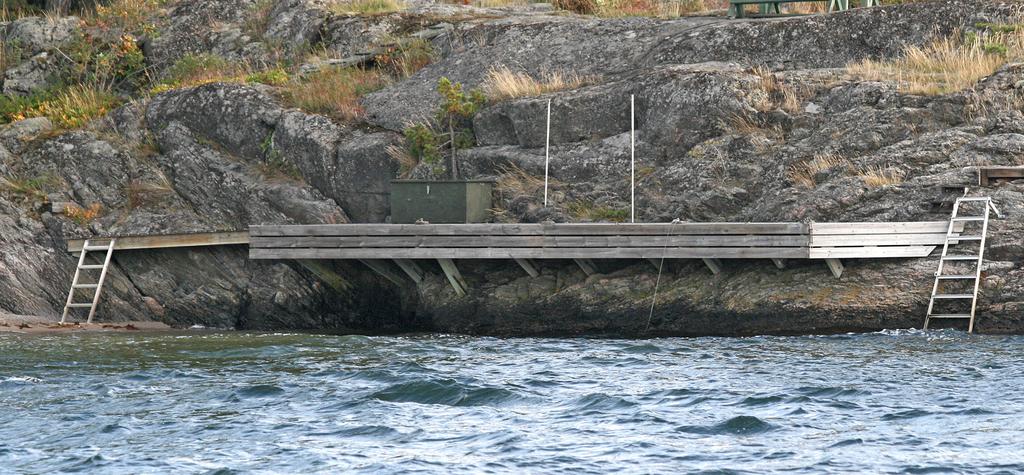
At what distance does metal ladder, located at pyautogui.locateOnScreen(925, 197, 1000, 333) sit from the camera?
1758 cm

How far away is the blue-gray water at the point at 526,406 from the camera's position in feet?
37.7

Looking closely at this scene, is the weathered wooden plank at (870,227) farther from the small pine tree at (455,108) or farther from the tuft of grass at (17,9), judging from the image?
the tuft of grass at (17,9)

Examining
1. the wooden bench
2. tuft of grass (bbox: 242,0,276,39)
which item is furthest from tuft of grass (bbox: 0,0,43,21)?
the wooden bench

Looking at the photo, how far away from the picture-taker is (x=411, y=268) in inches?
821

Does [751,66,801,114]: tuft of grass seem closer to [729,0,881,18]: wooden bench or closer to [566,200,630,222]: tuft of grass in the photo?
[729,0,881,18]: wooden bench

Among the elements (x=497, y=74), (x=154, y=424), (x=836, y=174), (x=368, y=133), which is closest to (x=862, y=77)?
(x=836, y=174)

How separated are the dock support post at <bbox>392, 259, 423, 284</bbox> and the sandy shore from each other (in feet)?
13.1

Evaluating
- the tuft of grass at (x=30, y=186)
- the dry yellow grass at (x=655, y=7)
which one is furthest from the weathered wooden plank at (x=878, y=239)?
the tuft of grass at (x=30, y=186)

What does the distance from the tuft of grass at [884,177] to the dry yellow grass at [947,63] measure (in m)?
1.62

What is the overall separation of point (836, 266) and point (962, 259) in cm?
165

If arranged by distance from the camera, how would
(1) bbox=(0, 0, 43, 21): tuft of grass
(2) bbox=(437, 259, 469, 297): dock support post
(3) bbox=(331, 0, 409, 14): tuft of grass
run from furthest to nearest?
(1) bbox=(0, 0, 43, 21): tuft of grass
(3) bbox=(331, 0, 409, 14): tuft of grass
(2) bbox=(437, 259, 469, 297): dock support post

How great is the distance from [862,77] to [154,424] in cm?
1295

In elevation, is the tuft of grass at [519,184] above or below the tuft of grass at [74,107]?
below

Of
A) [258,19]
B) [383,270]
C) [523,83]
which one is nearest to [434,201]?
[383,270]
